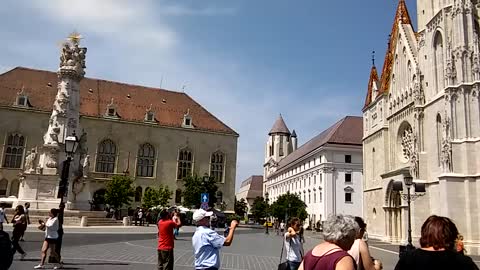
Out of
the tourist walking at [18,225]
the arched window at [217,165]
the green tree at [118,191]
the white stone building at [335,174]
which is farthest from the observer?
the arched window at [217,165]

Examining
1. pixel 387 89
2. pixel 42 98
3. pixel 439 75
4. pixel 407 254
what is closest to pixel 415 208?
pixel 439 75

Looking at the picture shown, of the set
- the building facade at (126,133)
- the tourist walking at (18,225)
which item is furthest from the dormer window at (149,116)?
the tourist walking at (18,225)

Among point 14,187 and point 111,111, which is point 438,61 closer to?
point 111,111

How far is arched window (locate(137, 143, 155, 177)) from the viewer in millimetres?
58781

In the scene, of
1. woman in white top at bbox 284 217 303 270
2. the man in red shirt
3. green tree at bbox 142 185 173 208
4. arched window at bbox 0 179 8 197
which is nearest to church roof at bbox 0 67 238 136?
arched window at bbox 0 179 8 197

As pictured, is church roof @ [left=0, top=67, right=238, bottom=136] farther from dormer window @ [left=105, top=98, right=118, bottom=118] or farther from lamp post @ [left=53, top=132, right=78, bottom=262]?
lamp post @ [left=53, top=132, right=78, bottom=262]

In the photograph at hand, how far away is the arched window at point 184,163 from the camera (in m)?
60.3

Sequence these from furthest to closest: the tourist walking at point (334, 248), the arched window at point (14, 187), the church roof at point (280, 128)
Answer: the church roof at point (280, 128) → the arched window at point (14, 187) → the tourist walking at point (334, 248)

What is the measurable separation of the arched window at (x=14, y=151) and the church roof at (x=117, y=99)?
439cm

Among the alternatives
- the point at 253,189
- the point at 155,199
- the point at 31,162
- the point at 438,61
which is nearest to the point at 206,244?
the point at 31,162

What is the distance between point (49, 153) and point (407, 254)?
30.7 metres

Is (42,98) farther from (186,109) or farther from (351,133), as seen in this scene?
(351,133)

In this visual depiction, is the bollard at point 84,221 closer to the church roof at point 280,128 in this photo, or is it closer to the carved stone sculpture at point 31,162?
the carved stone sculpture at point 31,162

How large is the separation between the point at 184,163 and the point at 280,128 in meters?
57.0
